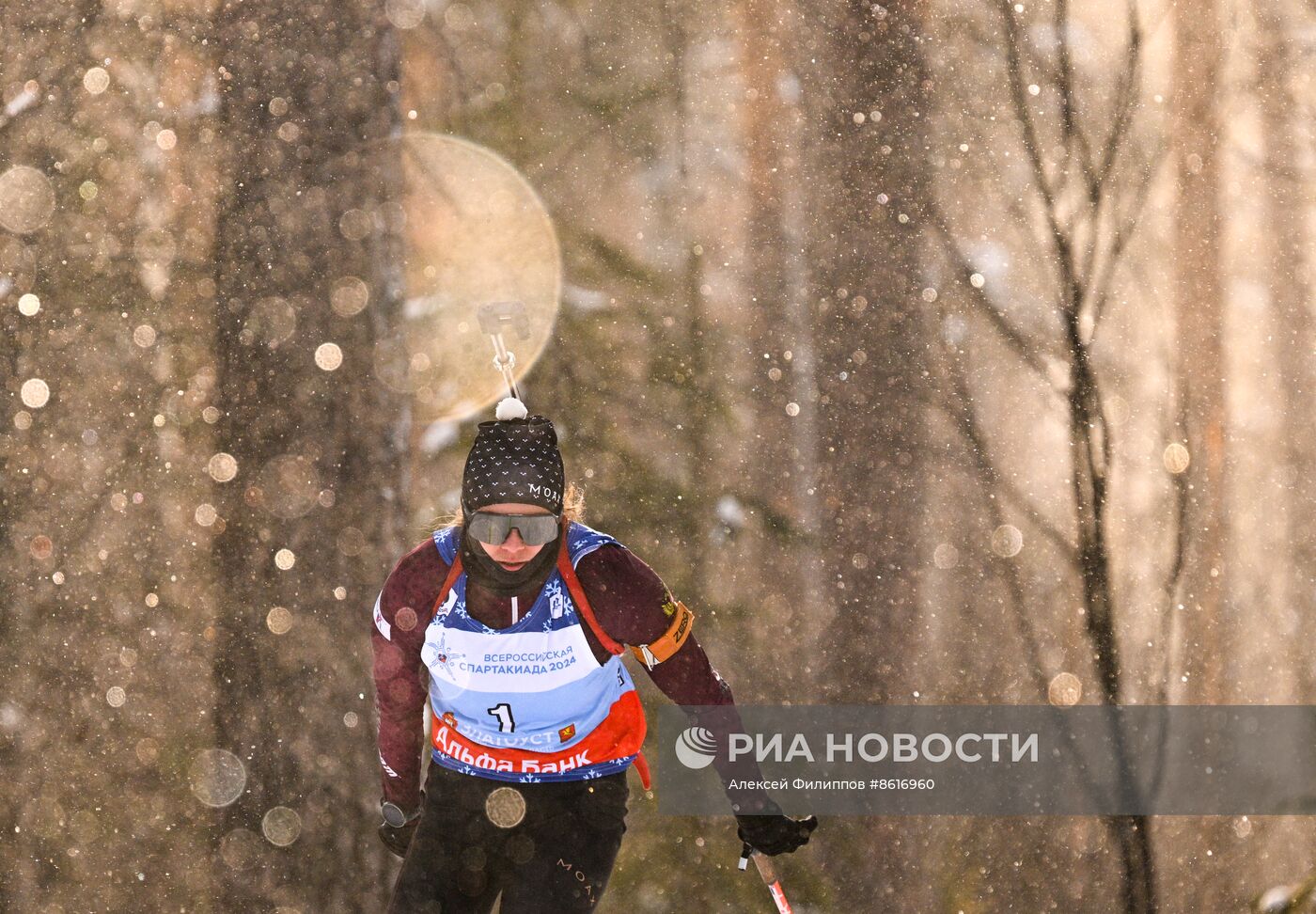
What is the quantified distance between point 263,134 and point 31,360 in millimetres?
1438

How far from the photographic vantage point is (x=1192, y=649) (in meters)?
4.52

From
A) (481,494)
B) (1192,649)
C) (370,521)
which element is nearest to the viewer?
(481,494)

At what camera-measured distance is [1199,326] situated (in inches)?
177

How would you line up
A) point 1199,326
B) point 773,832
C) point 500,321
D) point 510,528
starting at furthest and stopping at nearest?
point 1199,326
point 500,321
point 773,832
point 510,528

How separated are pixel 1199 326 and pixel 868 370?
5.16 feet

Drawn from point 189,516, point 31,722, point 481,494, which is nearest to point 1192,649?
point 481,494

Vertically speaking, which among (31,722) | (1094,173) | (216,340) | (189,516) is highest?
(1094,173)

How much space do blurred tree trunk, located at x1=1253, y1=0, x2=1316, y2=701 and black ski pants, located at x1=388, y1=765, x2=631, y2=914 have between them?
351 centimetres

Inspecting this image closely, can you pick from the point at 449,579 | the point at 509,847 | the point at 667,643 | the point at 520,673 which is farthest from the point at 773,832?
the point at 449,579

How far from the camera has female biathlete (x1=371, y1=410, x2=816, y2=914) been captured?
9.31 ft

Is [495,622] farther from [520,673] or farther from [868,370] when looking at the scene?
[868,370]

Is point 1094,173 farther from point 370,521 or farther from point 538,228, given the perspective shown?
point 370,521

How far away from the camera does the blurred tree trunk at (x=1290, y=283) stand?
4.55 m

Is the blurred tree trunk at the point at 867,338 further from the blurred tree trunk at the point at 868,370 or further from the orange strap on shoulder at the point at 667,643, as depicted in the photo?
the orange strap on shoulder at the point at 667,643
